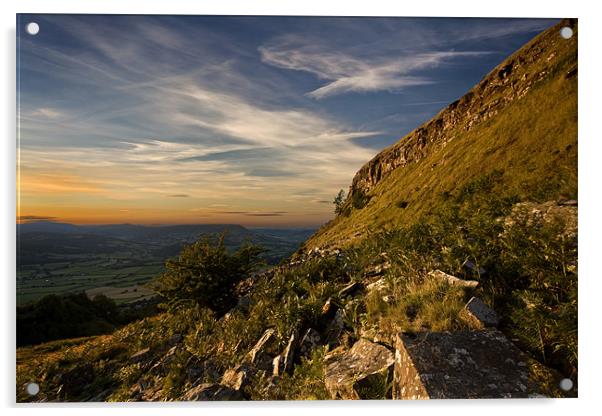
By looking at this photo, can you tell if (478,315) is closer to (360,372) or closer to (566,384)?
(566,384)

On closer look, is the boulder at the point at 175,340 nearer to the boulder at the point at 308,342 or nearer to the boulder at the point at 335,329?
the boulder at the point at 308,342

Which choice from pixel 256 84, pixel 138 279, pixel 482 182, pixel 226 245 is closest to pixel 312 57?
pixel 256 84

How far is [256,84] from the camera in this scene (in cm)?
823

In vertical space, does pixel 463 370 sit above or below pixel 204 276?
below

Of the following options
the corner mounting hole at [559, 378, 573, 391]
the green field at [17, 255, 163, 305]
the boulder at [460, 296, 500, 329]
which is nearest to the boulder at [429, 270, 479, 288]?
the boulder at [460, 296, 500, 329]

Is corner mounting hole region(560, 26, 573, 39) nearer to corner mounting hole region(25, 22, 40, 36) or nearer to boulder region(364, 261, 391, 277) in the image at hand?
boulder region(364, 261, 391, 277)

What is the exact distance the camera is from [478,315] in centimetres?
512

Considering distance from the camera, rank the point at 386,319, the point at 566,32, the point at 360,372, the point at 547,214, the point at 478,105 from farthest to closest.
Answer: the point at 478,105 → the point at 566,32 → the point at 547,214 → the point at 386,319 → the point at 360,372

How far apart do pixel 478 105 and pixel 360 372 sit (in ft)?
108

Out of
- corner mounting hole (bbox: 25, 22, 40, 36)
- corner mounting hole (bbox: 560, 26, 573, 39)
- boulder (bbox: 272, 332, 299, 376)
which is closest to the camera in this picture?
boulder (bbox: 272, 332, 299, 376)

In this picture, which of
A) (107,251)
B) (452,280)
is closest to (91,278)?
(107,251)

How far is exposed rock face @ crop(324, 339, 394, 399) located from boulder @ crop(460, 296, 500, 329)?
132cm

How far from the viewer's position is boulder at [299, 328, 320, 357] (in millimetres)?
5996

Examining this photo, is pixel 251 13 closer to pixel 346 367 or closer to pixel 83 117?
pixel 83 117
